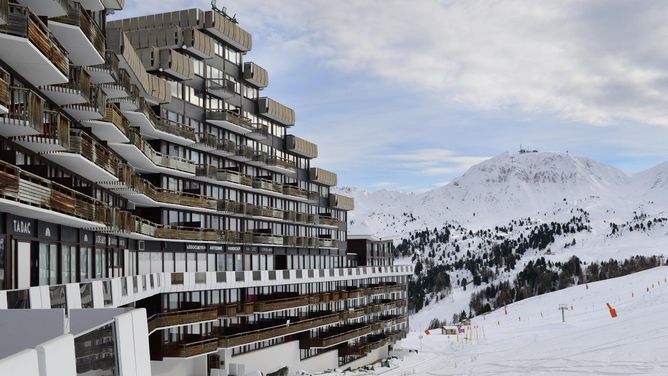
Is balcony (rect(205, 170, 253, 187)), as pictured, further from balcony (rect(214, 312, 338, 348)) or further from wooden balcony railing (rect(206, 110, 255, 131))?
balcony (rect(214, 312, 338, 348))

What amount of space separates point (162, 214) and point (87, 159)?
80.8ft

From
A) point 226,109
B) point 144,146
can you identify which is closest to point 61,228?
point 144,146

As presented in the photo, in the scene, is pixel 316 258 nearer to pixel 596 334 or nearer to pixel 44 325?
pixel 596 334

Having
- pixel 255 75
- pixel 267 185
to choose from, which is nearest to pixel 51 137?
pixel 255 75

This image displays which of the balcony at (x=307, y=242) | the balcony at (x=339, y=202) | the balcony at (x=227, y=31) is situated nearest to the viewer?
the balcony at (x=227, y=31)

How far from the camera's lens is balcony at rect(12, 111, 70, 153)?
29.6 meters

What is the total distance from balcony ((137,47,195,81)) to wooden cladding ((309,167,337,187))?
95.2 feet

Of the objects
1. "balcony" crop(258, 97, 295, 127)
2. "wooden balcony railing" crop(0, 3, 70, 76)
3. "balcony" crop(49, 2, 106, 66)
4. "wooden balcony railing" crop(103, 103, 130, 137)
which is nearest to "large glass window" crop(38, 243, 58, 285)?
"wooden balcony railing" crop(0, 3, 70, 76)

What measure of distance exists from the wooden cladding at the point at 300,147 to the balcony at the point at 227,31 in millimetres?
11723

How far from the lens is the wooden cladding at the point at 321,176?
87000 millimetres

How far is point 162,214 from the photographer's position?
5903cm

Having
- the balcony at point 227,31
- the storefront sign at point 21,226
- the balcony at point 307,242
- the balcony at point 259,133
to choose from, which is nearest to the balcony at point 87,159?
the storefront sign at point 21,226

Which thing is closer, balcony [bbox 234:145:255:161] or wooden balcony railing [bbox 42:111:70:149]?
wooden balcony railing [bbox 42:111:70:149]

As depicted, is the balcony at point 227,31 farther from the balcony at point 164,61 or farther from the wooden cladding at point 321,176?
the wooden cladding at point 321,176
